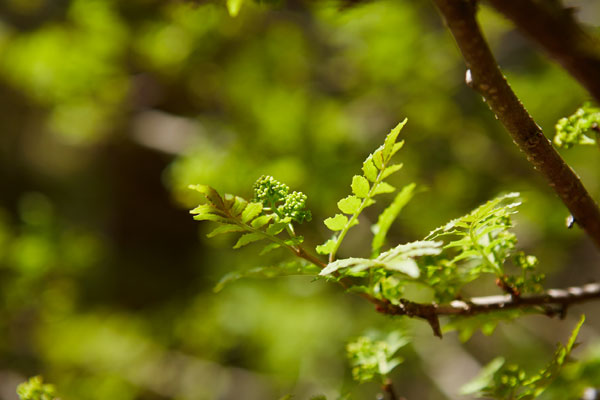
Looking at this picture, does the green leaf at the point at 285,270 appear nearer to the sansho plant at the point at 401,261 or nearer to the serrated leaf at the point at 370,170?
the sansho plant at the point at 401,261

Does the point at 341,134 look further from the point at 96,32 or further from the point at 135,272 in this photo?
the point at 135,272

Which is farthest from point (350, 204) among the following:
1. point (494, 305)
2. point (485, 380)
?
point (485, 380)

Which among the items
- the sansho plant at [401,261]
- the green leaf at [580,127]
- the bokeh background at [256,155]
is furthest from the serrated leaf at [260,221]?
the bokeh background at [256,155]

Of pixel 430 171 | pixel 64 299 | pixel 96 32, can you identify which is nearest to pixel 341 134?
pixel 430 171

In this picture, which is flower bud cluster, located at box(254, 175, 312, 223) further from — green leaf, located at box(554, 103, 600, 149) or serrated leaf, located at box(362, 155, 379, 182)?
green leaf, located at box(554, 103, 600, 149)

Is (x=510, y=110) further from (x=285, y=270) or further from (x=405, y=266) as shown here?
(x=285, y=270)

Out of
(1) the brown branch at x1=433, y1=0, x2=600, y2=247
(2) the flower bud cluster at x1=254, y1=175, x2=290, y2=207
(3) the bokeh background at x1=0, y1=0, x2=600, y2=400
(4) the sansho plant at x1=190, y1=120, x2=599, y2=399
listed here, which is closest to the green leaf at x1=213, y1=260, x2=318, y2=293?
(4) the sansho plant at x1=190, y1=120, x2=599, y2=399

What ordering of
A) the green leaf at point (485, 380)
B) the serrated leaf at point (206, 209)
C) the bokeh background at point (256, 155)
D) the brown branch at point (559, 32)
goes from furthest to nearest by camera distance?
1. the bokeh background at point (256, 155)
2. the green leaf at point (485, 380)
3. the serrated leaf at point (206, 209)
4. the brown branch at point (559, 32)
